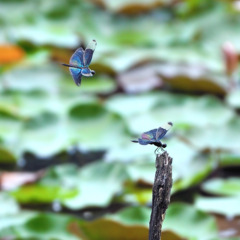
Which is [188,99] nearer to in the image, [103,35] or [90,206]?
[90,206]

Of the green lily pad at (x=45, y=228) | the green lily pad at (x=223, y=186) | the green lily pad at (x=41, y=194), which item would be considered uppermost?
the green lily pad at (x=223, y=186)

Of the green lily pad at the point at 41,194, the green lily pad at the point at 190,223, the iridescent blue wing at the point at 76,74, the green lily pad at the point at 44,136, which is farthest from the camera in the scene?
the green lily pad at the point at 44,136

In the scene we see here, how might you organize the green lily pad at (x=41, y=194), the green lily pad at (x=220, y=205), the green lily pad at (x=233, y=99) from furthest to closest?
the green lily pad at (x=233, y=99) < the green lily pad at (x=41, y=194) < the green lily pad at (x=220, y=205)

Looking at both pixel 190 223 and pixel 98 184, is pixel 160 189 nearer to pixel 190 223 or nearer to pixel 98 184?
pixel 190 223

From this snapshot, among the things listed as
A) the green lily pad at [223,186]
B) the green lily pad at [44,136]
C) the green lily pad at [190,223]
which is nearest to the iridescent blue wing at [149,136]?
the green lily pad at [190,223]

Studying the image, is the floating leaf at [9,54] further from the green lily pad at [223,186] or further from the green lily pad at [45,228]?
the green lily pad at [45,228]

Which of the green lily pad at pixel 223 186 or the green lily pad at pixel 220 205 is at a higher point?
the green lily pad at pixel 223 186

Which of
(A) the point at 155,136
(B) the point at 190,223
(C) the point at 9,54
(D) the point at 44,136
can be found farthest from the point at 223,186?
(C) the point at 9,54

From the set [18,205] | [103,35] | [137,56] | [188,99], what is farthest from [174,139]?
[103,35]
